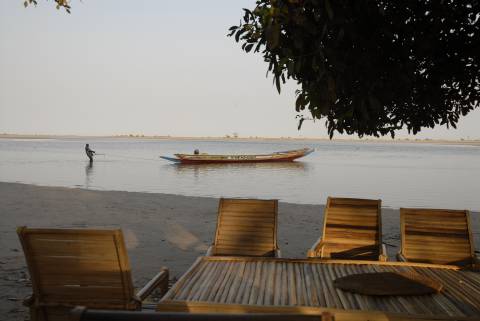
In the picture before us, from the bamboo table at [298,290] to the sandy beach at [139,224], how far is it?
201cm

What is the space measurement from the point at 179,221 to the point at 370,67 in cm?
782

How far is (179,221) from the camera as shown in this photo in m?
10.4

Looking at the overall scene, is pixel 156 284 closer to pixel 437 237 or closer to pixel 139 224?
pixel 437 237

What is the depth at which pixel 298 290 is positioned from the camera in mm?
3025

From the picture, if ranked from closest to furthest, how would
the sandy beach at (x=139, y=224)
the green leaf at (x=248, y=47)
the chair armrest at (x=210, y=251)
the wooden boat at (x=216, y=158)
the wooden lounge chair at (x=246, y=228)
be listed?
the green leaf at (x=248, y=47) → the chair armrest at (x=210, y=251) → the wooden lounge chair at (x=246, y=228) → the sandy beach at (x=139, y=224) → the wooden boat at (x=216, y=158)

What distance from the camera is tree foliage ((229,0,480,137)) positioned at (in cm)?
267

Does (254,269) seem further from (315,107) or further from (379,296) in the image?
(315,107)

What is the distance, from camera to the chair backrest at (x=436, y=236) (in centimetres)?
471

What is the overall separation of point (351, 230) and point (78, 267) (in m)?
3.38

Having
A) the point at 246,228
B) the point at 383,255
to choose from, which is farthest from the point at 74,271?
the point at 383,255

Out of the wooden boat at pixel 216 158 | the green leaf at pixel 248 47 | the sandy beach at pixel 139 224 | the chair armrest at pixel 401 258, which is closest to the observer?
the green leaf at pixel 248 47

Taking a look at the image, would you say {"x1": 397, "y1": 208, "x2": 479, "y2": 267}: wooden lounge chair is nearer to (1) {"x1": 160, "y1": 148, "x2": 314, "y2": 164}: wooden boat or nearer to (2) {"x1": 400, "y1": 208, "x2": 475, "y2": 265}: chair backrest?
(2) {"x1": 400, "y1": 208, "x2": 475, "y2": 265}: chair backrest

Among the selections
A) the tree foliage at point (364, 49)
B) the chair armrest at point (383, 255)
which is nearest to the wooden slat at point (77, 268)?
the tree foliage at point (364, 49)

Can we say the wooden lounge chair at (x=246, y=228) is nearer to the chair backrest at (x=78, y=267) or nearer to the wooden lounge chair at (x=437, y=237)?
the wooden lounge chair at (x=437, y=237)
